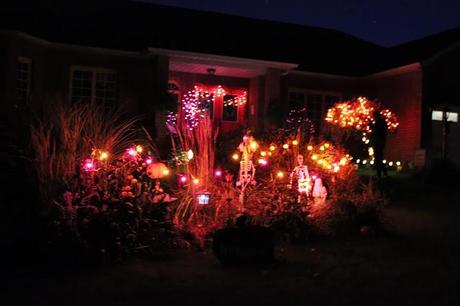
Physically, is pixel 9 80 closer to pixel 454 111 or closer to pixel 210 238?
pixel 210 238

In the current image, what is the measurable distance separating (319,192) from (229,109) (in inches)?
448

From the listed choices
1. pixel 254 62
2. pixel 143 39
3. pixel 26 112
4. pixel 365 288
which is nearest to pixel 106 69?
pixel 143 39

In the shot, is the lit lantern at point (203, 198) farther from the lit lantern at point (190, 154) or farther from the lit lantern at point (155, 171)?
the lit lantern at point (190, 154)

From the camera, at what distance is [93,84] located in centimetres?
1773

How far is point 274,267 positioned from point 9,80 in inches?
450

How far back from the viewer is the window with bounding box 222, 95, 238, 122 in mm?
19922

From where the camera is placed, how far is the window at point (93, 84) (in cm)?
1767

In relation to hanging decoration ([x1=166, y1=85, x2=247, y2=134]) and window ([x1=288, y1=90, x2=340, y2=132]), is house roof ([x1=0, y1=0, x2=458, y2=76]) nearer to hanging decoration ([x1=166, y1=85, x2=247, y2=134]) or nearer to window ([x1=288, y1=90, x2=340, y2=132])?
window ([x1=288, y1=90, x2=340, y2=132])

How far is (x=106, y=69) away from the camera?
17.8 meters

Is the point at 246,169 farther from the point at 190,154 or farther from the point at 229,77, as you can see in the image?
the point at 229,77

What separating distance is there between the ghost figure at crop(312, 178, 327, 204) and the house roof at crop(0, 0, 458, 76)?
8.83 metres

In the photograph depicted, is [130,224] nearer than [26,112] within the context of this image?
Yes

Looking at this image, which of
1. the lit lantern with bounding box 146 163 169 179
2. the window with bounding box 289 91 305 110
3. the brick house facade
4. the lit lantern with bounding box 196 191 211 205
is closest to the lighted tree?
the brick house facade

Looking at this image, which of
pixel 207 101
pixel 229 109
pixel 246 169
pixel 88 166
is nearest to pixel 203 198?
pixel 246 169
